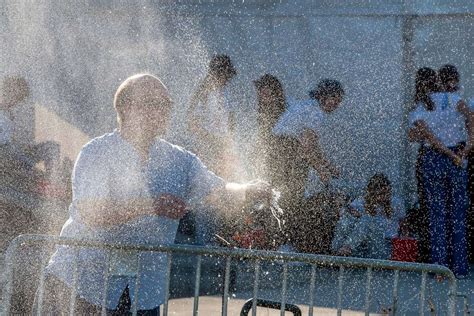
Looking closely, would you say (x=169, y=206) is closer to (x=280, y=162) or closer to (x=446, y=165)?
(x=280, y=162)

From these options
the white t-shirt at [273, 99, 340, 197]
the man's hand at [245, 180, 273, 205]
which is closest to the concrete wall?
the white t-shirt at [273, 99, 340, 197]

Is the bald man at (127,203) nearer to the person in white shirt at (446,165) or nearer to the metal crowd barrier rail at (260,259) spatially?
the metal crowd barrier rail at (260,259)

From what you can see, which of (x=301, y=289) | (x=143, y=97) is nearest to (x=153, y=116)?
(x=143, y=97)

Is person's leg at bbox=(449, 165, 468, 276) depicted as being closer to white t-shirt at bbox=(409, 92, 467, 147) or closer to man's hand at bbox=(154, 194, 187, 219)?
white t-shirt at bbox=(409, 92, 467, 147)

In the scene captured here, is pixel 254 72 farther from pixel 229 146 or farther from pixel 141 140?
pixel 141 140

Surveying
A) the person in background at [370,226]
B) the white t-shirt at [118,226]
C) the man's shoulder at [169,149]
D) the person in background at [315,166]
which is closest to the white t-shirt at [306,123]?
the person in background at [315,166]

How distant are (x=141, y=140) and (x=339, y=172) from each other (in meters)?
5.56

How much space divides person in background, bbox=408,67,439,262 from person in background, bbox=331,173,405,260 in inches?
8.3

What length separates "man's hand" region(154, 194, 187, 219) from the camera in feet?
17.3

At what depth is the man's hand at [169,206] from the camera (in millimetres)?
5273

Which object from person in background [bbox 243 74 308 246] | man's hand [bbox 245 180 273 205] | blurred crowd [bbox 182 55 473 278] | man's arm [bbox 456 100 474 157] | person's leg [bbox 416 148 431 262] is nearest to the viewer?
man's hand [bbox 245 180 273 205]

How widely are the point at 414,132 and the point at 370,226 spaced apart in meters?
0.95

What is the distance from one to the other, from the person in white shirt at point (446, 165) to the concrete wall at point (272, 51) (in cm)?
121

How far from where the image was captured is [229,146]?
1028 centimetres
